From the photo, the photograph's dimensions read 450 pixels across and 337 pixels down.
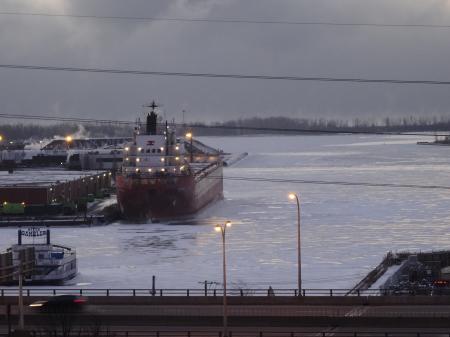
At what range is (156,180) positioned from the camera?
35.4 meters

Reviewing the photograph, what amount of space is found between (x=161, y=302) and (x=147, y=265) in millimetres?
6822

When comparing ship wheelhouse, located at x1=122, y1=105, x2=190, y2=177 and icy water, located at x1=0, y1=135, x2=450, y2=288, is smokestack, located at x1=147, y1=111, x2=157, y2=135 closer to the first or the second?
ship wheelhouse, located at x1=122, y1=105, x2=190, y2=177

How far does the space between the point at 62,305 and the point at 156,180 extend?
23.0 metres

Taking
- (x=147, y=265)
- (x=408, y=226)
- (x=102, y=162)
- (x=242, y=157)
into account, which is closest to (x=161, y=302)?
(x=147, y=265)

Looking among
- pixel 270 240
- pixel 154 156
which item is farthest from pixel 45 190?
pixel 270 240

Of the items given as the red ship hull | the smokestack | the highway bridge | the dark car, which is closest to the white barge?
the highway bridge

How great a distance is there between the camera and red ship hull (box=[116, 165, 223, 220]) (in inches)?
1340

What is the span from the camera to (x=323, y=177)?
51.8 metres

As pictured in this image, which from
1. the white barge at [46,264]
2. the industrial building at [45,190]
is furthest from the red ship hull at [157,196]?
the white barge at [46,264]

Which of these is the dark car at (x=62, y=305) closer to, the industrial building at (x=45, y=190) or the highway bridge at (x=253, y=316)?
the highway bridge at (x=253, y=316)

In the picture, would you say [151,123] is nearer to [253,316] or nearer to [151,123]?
[151,123]

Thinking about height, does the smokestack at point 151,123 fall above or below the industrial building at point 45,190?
above

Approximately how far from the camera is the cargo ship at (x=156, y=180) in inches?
1351

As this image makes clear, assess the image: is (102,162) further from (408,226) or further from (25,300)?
(25,300)
